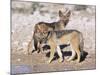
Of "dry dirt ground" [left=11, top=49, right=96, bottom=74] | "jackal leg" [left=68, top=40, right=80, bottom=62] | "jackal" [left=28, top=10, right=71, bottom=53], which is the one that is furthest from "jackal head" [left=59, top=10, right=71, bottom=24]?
"dry dirt ground" [left=11, top=49, right=96, bottom=74]

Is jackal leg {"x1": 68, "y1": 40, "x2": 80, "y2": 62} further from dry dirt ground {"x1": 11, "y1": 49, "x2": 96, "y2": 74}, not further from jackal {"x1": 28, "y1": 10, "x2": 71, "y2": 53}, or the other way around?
jackal {"x1": 28, "y1": 10, "x2": 71, "y2": 53}

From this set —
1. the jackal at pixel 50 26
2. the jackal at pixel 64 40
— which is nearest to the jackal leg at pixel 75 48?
the jackal at pixel 64 40

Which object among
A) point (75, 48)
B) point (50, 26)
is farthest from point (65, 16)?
point (75, 48)

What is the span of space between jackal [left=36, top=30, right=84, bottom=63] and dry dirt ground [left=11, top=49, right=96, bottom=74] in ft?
0.19

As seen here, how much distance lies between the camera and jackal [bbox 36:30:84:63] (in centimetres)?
246

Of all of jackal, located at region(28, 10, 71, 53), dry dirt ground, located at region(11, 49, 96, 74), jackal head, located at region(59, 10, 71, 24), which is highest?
jackal head, located at region(59, 10, 71, 24)

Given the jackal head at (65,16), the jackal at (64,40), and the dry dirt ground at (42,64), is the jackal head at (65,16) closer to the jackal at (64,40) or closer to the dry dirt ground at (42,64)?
the jackal at (64,40)

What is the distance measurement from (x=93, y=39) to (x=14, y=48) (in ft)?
3.24

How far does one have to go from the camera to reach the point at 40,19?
7.97 ft

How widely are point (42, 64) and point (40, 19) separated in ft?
1.67

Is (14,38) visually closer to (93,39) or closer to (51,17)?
(51,17)

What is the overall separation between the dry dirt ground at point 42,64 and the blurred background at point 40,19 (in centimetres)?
8

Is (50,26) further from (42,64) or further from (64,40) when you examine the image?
(42,64)

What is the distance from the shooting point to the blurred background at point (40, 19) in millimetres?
2328
